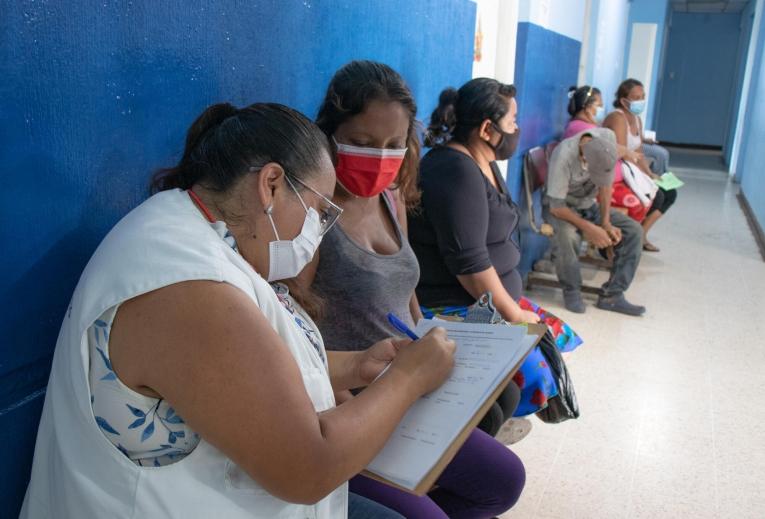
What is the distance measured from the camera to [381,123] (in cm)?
157

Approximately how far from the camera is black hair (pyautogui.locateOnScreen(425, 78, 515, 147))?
7.60 feet

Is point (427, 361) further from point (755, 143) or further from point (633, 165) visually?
point (755, 143)

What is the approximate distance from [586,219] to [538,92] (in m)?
0.82

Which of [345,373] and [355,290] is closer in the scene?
[345,373]

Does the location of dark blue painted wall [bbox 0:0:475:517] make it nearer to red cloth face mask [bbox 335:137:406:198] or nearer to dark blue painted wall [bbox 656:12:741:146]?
red cloth face mask [bbox 335:137:406:198]

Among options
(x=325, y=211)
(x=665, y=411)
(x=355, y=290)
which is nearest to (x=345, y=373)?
(x=355, y=290)

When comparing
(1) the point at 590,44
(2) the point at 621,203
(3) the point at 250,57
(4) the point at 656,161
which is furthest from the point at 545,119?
(3) the point at 250,57

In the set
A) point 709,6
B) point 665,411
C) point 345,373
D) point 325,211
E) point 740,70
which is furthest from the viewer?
point 709,6

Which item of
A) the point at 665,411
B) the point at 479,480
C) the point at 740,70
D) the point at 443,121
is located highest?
the point at 740,70

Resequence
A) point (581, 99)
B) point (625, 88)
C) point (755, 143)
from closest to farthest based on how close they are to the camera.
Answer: point (581, 99), point (625, 88), point (755, 143)

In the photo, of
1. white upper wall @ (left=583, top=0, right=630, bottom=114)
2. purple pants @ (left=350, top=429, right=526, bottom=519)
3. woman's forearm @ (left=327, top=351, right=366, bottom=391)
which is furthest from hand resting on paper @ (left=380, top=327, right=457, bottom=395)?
white upper wall @ (left=583, top=0, right=630, bottom=114)

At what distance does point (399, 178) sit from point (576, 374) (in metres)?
1.74

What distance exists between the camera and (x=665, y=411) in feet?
9.12

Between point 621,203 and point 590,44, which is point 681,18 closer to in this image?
point 590,44
